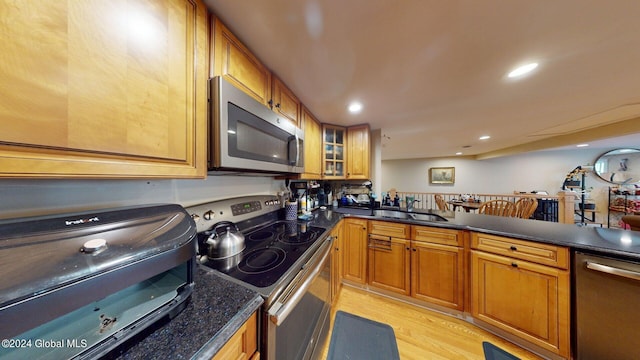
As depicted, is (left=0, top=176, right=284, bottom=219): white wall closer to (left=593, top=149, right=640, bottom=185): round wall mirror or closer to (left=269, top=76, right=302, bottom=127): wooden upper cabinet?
(left=269, top=76, right=302, bottom=127): wooden upper cabinet

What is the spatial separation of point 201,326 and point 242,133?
78cm

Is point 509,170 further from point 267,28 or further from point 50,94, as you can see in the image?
point 50,94

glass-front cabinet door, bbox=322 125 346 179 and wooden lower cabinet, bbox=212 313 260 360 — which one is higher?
glass-front cabinet door, bbox=322 125 346 179

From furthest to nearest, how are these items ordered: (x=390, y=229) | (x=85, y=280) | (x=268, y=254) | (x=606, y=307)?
(x=390, y=229)
(x=606, y=307)
(x=268, y=254)
(x=85, y=280)

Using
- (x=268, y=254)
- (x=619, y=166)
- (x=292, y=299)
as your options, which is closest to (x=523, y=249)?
(x=292, y=299)

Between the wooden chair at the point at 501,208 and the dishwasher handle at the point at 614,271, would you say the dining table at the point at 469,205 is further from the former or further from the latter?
the dishwasher handle at the point at 614,271

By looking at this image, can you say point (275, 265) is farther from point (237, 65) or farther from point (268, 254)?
point (237, 65)

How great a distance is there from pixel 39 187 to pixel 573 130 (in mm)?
5585

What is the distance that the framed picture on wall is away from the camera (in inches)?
240

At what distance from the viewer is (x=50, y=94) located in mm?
439

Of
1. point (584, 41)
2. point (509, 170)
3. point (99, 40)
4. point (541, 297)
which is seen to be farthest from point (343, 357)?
point (509, 170)

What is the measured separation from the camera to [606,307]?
1102 mm

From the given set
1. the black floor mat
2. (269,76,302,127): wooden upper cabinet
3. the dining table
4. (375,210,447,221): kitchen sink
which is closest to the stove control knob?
(269,76,302,127): wooden upper cabinet

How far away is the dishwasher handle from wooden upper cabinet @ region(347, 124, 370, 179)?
5.98ft
